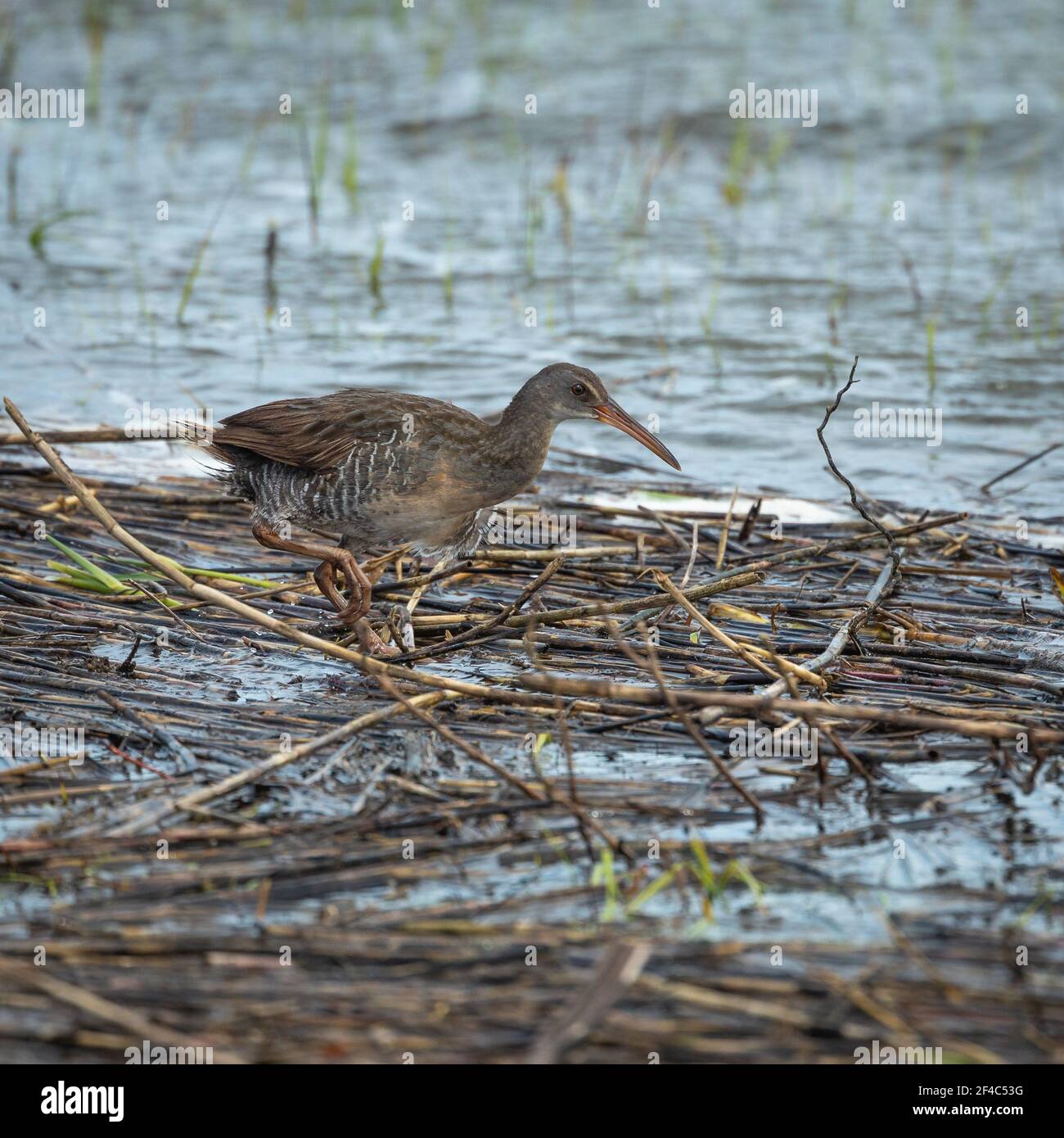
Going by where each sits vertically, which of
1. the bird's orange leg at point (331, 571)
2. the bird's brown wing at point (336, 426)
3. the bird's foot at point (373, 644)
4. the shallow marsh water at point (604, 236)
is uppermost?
the shallow marsh water at point (604, 236)

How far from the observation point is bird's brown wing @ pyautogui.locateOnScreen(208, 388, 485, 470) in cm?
562

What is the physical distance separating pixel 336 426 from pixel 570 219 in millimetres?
7238

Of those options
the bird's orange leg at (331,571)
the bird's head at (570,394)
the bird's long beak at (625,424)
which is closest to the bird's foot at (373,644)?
the bird's orange leg at (331,571)

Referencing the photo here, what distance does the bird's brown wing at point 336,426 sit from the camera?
5.62m

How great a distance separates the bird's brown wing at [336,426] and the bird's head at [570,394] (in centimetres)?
26

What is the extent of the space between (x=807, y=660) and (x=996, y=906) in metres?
1.55

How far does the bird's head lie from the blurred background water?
2146 mm

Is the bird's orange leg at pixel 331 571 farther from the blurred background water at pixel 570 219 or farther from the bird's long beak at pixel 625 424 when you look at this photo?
the blurred background water at pixel 570 219

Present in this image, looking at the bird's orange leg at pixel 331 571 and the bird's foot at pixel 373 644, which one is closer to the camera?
the bird's foot at pixel 373 644

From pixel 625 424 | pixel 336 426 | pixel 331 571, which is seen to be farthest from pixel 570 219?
pixel 331 571

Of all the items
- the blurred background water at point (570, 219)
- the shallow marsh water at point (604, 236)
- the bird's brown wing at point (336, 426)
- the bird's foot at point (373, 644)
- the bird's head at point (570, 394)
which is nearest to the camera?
the bird's foot at point (373, 644)

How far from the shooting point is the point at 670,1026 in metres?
3.14

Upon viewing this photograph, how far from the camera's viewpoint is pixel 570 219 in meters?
12.5

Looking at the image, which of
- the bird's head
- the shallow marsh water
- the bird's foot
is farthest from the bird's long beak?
the shallow marsh water
